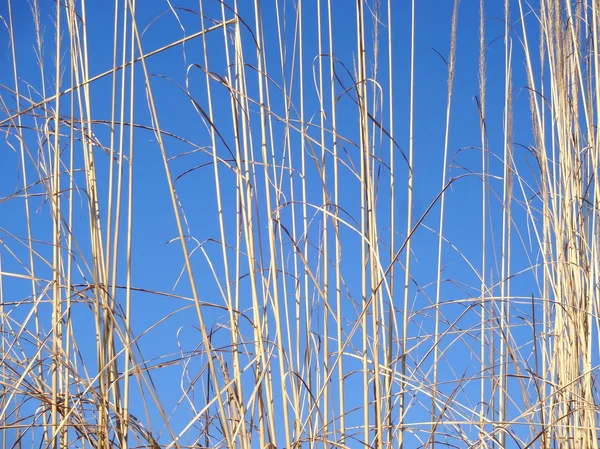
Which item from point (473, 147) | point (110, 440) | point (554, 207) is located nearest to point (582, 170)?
point (554, 207)

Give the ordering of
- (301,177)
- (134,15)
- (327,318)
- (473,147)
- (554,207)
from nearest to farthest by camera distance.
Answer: (134,15) → (327,318) → (301,177) → (554,207) → (473,147)

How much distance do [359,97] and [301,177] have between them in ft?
0.87

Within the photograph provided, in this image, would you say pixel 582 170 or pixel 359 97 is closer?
pixel 359 97

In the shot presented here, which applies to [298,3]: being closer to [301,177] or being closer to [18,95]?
[301,177]

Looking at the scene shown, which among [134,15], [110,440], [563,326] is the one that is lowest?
[110,440]

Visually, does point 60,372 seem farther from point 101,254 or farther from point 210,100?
point 210,100

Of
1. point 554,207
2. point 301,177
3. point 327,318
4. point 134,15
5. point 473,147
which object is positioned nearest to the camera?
point 134,15

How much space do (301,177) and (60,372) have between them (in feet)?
1.81

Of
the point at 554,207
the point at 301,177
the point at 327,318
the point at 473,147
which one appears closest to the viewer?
the point at 327,318

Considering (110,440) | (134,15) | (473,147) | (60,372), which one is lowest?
(110,440)

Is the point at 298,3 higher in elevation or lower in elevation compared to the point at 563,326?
higher

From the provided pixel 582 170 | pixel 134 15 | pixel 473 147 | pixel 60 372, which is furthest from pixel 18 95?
pixel 582 170

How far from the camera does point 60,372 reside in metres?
1.23

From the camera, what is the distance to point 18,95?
1.33 m
